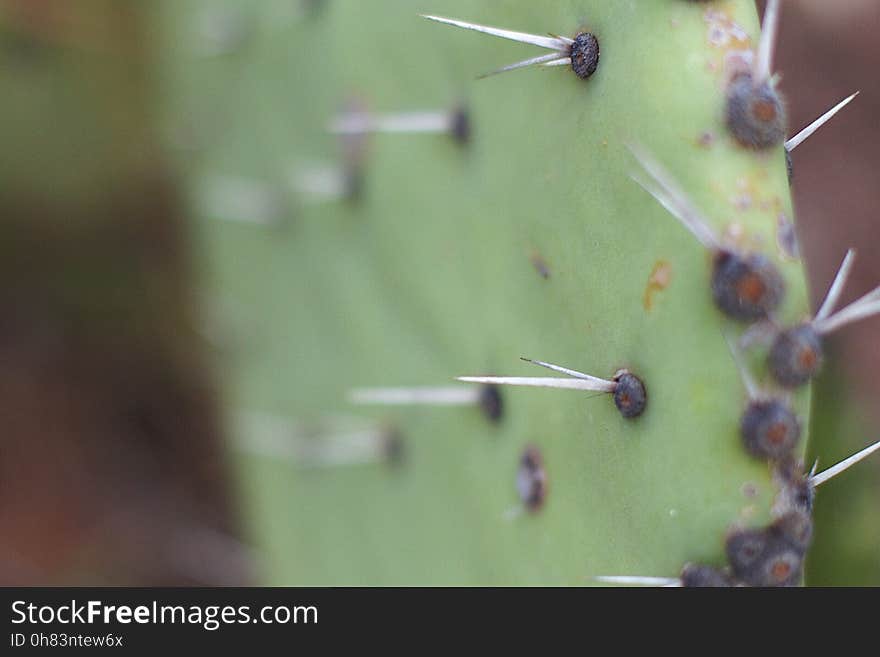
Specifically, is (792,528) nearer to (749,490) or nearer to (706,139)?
(749,490)

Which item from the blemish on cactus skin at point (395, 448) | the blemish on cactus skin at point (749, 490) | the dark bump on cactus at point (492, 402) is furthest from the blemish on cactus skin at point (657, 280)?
the blemish on cactus skin at point (395, 448)

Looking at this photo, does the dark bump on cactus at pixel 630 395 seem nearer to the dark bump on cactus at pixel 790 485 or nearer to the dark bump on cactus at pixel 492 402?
the dark bump on cactus at pixel 790 485

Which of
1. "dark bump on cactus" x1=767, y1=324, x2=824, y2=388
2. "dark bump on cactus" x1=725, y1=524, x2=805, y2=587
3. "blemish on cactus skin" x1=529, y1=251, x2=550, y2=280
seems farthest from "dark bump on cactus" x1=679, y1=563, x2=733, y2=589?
"blemish on cactus skin" x1=529, y1=251, x2=550, y2=280

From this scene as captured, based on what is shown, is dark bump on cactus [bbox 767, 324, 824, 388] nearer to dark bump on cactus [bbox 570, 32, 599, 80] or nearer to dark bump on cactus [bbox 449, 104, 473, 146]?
dark bump on cactus [bbox 570, 32, 599, 80]
